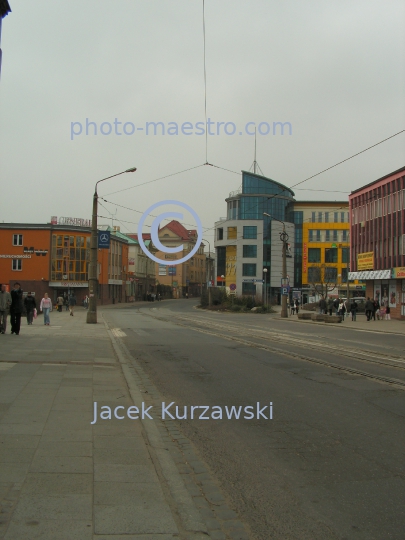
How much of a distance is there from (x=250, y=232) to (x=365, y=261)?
2945cm

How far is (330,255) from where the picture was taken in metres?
88.9

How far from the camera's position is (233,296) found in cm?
5791

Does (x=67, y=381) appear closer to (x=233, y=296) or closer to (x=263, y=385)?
(x=263, y=385)

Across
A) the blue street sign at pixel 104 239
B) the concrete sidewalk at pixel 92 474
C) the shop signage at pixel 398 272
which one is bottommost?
the concrete sidewalk at pixel 92 474

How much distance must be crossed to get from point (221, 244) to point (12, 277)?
92.3 feet

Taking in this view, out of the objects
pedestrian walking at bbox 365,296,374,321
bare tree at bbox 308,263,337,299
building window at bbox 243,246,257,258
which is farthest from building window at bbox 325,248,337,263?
pedestrian walking at bbox 365,296,374,321

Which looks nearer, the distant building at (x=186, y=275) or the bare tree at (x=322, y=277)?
the distant building at (x=186, y=275)

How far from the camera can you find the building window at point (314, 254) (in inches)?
3511

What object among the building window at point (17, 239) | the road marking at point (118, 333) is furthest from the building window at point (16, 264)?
the road marking at point (118, 333)

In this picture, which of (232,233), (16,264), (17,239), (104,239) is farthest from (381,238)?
(17,239)

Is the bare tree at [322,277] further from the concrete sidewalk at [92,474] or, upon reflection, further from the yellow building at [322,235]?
the concrete sidewalk at [92,474]

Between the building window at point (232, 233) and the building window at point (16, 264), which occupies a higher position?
the building window at point (232, 233)

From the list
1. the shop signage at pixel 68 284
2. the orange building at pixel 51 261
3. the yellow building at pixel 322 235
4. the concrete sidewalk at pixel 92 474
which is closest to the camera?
the concrete sidewalk at pixel 92 474

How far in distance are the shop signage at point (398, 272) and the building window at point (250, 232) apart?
3453 cm
